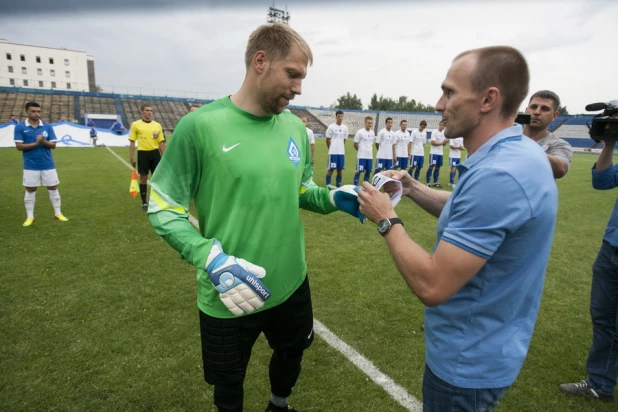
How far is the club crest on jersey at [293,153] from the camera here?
212 cm

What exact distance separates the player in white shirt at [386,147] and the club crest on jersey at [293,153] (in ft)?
35.6

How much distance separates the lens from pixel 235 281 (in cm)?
165

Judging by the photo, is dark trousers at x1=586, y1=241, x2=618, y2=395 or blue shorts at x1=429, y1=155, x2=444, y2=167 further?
blue shorts at x1=429, y1=155, x2=444, y2=167

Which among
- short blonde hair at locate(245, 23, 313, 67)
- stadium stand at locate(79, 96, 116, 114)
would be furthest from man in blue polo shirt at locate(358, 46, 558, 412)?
stadium stand at locate(79, 96, 116, 114)

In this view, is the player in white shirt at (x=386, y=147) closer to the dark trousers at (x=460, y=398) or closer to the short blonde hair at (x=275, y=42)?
the short blonde hair at (x=275, y=42)

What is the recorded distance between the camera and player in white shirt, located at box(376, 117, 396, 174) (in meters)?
12.5

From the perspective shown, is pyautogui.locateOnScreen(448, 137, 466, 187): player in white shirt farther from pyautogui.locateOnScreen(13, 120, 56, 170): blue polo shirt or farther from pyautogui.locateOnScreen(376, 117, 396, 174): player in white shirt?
pyautogui.locateOnScreen(13, 120, 56, 170): blue polo shirt

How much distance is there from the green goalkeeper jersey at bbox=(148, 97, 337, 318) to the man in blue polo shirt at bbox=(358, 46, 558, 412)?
0.66 m

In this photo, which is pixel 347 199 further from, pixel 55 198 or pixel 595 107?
pixel 55 198

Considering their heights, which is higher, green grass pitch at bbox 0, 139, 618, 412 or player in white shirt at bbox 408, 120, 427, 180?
player in white shirt at bbox 408, 120, 427, 180

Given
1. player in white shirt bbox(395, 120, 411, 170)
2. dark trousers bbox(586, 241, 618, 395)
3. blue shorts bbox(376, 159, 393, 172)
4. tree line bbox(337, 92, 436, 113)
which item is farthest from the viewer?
tree line bbox(337, 92, 436, 113)

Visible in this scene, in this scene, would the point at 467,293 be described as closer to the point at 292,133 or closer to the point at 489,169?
the point at 489,169

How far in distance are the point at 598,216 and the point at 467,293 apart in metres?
10.6

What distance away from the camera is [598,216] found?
9.35 meters
